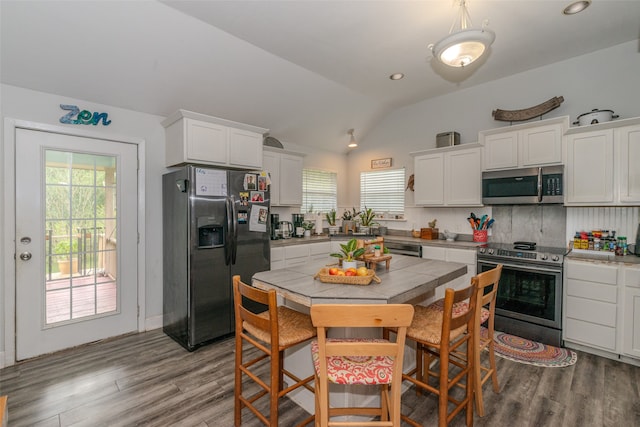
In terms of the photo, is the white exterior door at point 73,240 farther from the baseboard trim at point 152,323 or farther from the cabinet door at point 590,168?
the cabinet door at point 590,168

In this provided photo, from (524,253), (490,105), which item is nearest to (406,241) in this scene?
(524,253)

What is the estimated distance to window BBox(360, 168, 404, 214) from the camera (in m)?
5.13

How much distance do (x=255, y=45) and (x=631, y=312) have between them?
14.2ft

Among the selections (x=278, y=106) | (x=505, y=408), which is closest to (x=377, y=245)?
(x=505, y=408)

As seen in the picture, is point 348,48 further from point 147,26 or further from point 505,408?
point 505,408

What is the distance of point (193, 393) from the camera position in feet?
7.48

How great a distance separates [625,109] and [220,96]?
4450 mm

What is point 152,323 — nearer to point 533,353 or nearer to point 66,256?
point 66,256

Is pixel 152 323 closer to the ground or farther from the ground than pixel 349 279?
closer to the ground

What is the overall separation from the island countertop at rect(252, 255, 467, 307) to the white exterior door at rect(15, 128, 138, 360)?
2.18 meters

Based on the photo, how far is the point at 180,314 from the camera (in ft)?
10.3

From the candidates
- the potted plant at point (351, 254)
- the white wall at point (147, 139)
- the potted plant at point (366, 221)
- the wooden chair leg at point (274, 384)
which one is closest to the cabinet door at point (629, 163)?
the potted plant at point (351, 254)

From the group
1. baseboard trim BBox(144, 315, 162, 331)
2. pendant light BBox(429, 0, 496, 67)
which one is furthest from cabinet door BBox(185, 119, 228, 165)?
pendant light BBox(429, 0, 496, 67)

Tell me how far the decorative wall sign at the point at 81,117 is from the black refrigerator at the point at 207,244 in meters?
0.82
